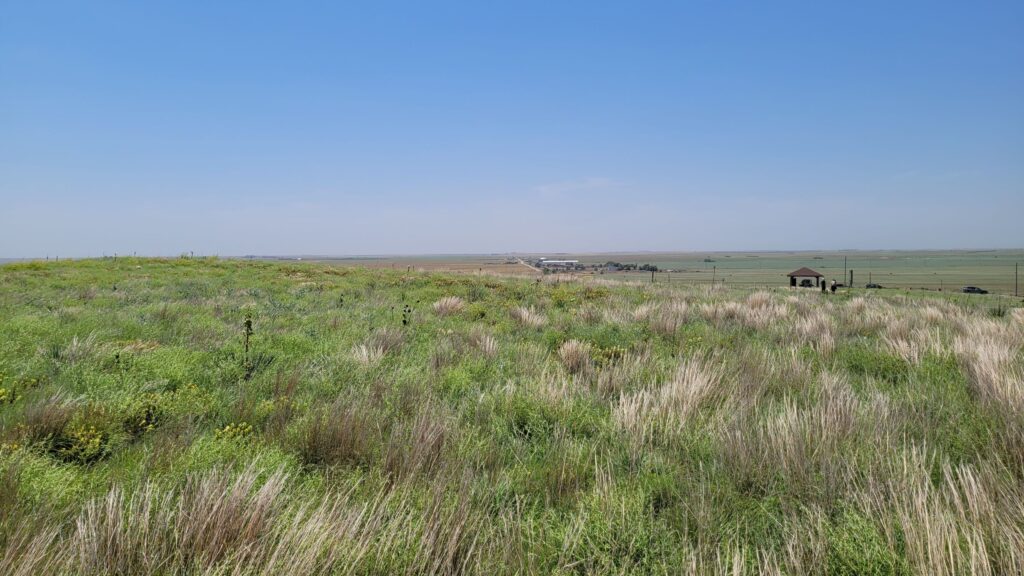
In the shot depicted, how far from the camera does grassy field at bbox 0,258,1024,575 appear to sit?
5.90 feet

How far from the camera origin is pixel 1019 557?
1662 millimetres

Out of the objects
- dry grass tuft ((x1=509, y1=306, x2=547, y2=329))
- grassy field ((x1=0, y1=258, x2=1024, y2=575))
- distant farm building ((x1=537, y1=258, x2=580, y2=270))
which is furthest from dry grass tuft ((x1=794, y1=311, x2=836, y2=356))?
distant farm building ((x1=537, y1=258, x2=580, y2=270))

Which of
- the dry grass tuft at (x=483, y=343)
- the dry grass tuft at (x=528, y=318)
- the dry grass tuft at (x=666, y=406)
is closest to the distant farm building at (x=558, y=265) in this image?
the dry grass tuft at (x=528, y=318)

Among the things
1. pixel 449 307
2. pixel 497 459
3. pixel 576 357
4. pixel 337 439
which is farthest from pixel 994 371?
pixel 449 307

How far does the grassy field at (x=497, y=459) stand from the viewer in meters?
1.80

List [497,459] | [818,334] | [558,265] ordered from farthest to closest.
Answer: [558,265], [818,334], [497,459]

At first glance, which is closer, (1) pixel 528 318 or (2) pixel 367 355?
(2) pixel 367 355

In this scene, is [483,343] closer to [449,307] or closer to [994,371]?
[449,307]

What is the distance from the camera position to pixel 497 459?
291 cm

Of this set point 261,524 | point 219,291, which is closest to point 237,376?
point 261,524

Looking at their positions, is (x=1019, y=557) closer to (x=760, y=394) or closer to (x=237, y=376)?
Answer: (x=760, y=394)

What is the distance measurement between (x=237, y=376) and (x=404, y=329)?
3.06 metres

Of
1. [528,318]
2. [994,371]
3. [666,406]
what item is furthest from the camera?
[528,318]

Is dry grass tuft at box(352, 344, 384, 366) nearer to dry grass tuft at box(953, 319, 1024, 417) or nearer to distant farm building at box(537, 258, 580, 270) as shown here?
dry grass tuft at box(953, 319, 1024, 417)
